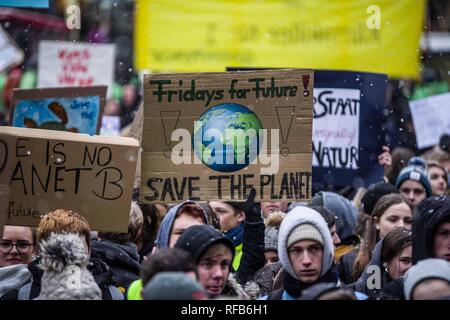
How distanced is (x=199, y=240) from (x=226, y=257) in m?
0.15

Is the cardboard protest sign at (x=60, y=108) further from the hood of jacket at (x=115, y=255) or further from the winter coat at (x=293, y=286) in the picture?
the winter coat at (x=293, y=286)

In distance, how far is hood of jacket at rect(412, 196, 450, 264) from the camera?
5840 mm

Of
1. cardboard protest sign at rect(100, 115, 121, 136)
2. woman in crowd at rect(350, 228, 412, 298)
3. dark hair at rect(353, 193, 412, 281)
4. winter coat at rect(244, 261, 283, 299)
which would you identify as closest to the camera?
winter coat at rect(244, 261, 283, 299)

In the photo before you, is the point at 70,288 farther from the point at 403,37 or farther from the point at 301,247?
the point at 403,37

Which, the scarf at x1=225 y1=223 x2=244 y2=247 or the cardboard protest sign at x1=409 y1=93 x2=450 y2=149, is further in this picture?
the cardboard protest sign at x1=409 y1=93 x2=450 y2=149

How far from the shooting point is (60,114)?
804 centimetres

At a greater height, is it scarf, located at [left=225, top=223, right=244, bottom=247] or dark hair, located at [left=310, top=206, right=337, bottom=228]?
dark hair, located at [left=310, top=206, right=337, bottom=228]

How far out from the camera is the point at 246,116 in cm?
646

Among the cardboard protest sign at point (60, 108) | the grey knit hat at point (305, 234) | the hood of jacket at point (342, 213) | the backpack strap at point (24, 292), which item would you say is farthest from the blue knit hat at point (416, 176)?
the backpack strap at point (24, 292)

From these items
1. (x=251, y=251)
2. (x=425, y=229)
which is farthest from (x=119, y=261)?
(x=425, y=229)

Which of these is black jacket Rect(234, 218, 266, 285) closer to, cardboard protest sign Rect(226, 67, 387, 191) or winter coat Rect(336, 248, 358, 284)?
winter coat Rect(336, 248, 358, 284)

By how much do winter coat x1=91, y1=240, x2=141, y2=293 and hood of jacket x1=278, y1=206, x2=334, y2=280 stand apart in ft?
2.84

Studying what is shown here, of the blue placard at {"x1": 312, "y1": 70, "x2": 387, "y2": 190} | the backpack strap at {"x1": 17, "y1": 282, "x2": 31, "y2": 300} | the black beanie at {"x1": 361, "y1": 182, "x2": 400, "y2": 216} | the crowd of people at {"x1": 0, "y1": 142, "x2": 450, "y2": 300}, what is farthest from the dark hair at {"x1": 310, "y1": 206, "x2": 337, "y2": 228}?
the backpack strap at {"x1": 17, "y1": 282, "x2": 31, "y2": 300}
